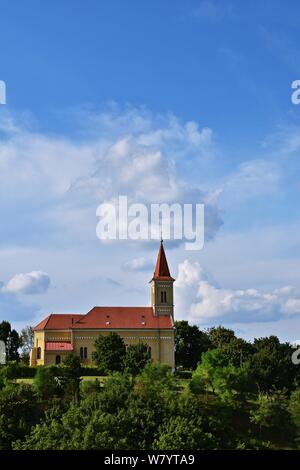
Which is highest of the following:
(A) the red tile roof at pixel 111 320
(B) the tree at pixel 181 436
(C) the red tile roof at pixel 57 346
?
(A) the red tile roof at pixel 111 320

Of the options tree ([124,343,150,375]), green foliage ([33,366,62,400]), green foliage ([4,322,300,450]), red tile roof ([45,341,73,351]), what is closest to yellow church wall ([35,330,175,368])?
red tile roof ([45,341,73,351])

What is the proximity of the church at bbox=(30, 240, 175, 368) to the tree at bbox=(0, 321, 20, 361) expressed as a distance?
829 centimetres

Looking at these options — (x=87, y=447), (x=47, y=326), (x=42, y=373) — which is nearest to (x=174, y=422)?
(x=87, y=447)

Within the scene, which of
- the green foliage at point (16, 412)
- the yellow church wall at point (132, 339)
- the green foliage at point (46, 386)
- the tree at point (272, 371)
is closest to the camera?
the green foliage at point (16, 412)

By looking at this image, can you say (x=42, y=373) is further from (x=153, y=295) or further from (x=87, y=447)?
(x=153, y=295)

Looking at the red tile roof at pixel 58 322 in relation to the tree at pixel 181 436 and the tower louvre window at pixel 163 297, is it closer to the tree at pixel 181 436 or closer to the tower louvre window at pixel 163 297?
the tower louvre window at pixel 163 297

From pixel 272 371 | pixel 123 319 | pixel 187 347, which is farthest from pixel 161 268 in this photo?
pixel 272 371

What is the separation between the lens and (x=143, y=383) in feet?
217

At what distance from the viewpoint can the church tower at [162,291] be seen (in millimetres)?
93062

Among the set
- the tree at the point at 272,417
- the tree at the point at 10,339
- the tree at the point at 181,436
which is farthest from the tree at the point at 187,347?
the tree at the point at 181,436

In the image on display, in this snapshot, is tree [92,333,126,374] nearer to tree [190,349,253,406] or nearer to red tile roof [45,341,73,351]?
red tile roof [45,341,73,351]

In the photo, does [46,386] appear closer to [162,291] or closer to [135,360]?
[135,360]

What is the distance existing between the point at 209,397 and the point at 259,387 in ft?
43.7

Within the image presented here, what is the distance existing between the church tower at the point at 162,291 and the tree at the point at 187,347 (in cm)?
466
